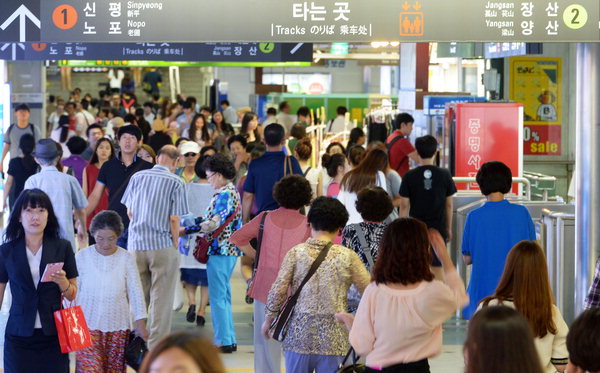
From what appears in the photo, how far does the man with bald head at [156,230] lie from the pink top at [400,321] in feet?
11.9

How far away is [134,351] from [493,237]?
2.49m

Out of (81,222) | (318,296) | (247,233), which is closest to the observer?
(318,296)

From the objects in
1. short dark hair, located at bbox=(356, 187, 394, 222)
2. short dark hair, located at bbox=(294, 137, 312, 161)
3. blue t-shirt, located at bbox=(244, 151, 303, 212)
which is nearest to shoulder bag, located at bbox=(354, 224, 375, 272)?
short dark hair, located at bbox=(356, 187, 394, 222)

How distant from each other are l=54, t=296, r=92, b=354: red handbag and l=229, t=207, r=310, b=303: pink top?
4.43 feet

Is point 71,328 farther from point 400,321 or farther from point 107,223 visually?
point 400,321

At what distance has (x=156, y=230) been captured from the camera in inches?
331

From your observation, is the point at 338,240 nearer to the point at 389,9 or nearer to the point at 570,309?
the point at 389,9

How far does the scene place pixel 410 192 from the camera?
9617mm

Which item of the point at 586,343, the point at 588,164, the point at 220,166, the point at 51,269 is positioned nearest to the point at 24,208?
the point at 51,269

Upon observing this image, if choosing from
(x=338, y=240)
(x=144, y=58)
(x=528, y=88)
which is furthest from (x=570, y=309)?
(x=528, y=88)

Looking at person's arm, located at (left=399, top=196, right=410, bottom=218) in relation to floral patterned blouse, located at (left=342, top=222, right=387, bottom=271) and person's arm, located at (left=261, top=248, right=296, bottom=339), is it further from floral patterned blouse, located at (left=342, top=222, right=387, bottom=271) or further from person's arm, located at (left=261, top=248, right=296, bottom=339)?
person's arm, located at (left=261, top=248, right=296, bottom=339)

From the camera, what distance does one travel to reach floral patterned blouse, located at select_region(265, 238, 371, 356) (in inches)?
230

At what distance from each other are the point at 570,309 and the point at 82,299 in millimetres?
4533

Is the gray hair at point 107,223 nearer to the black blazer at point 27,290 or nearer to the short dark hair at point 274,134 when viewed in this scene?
the black blazer at point 27,290
